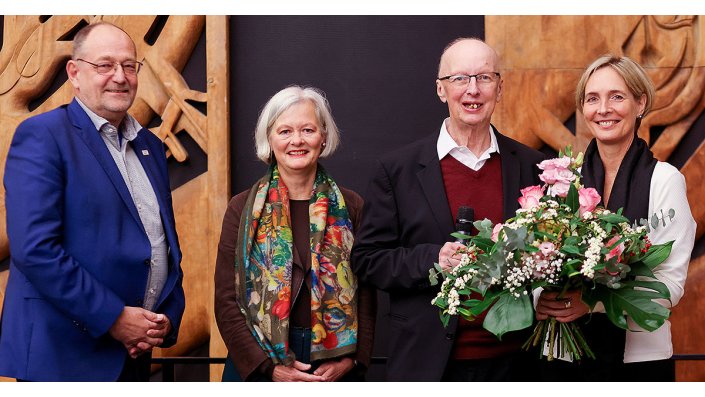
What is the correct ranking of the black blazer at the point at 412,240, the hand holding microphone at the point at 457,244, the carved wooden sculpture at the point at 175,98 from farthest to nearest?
the carved wooden sculpture at the point at 175,98 < the black blazer at the point at 412,240 < the hand holding microphone at the point at 457,244

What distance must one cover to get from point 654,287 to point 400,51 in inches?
80.9

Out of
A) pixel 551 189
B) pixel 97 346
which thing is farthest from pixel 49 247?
pixel 551 189

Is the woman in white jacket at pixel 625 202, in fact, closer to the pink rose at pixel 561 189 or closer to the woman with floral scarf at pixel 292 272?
the pink rose at pixel 561 189

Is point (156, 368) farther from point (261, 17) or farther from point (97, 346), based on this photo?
point (261, 17)

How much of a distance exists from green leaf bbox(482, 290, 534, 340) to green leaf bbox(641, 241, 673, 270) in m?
0.37

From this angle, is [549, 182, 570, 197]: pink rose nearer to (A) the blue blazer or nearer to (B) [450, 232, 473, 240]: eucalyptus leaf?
(B) [450, 232, 473, 240]: eucalyptus leaf

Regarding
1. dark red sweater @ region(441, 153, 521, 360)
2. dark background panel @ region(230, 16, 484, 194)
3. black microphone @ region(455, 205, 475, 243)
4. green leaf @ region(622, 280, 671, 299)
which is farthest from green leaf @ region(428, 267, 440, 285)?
dark background panel @ region(230, 16, 484, 194)

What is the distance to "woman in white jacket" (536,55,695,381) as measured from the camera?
3.01 m

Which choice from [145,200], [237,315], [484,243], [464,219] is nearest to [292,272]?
[237,315]

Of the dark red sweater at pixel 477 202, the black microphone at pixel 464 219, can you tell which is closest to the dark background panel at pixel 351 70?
the dark red sweater at pixel 477 202

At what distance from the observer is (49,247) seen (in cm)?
304

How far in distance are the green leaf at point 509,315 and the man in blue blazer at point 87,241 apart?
1140 millimetres

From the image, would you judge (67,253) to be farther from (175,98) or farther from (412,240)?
(175,98)

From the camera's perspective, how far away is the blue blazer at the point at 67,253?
3064 millimetres
